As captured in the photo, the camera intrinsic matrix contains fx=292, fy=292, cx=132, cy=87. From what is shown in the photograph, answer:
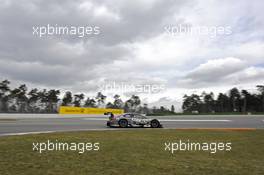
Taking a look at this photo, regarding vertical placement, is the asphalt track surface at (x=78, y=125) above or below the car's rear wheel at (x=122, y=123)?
below

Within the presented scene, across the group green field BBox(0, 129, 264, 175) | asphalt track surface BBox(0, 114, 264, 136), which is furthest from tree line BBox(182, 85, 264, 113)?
green field BBox(0, 129, 264, 175)

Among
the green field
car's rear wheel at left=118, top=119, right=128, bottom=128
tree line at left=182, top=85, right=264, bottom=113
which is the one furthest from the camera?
tree line at left=182, top=85, right=264, bottom=113

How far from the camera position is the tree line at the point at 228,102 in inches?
3428

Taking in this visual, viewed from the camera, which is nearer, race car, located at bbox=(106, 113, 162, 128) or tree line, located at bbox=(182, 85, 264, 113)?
race car, located at bbox=(106, 113, 162, 128)

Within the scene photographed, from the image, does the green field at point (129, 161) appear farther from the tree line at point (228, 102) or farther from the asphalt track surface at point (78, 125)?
the tree line at point (228, 102)

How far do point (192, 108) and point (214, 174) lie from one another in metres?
94.1

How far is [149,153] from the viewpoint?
25.7 feet

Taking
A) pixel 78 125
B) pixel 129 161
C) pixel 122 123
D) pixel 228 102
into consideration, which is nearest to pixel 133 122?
pixel 122 123

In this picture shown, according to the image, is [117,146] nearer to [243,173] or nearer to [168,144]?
[168,144]

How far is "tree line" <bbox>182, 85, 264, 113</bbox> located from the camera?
8706 centimetres

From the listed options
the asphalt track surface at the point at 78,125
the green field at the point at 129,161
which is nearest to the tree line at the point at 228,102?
the asphalt track surface at the point at 78,125

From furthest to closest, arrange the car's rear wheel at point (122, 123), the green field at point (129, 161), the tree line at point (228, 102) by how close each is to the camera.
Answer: the tree line at point (228, 102) → the car's rear wheel at point (122, 123) → the green field at point (129, 161)

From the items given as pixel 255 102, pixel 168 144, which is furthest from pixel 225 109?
pixel 168 144

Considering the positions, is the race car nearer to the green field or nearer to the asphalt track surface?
the asphalt track surface
